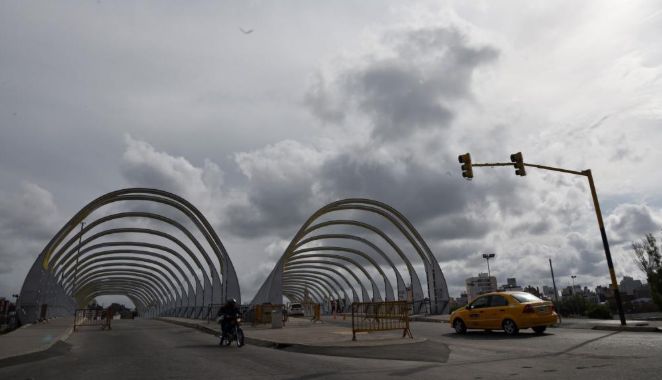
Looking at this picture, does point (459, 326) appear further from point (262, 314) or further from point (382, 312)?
point (262, 314)

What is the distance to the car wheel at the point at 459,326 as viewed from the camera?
1590cm

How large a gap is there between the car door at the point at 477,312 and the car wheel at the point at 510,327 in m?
0.86

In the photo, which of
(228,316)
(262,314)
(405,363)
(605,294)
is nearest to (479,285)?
(605,294)

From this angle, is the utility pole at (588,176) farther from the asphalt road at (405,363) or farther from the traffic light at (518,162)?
the asphalt road at (405,363)

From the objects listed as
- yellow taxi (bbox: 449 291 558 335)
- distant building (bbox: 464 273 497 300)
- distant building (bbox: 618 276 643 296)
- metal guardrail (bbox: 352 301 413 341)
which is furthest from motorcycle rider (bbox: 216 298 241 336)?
distant building (bbox: 618 276 643 296)

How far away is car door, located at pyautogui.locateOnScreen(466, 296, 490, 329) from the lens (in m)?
15.1

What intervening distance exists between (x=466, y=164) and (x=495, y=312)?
15.9 feet

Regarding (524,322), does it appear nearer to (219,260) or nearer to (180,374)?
(180,374)

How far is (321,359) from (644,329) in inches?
378

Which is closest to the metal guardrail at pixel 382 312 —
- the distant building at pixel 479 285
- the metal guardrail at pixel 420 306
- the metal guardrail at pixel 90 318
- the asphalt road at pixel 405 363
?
the asphalt road at pixel 405 363

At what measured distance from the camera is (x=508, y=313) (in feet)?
46.4

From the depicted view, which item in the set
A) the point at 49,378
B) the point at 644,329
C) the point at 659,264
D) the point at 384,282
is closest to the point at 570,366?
the point at 644,329

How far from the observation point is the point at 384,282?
55.2 meters

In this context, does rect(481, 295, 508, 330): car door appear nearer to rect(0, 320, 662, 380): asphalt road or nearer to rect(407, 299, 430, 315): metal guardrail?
rect(0, 320, 662, 380): asphalt road
